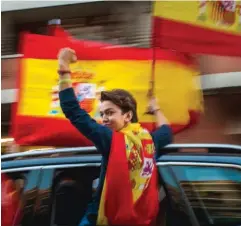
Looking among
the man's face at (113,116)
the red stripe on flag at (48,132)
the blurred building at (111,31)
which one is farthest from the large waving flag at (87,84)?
the blurred building at (111,31)

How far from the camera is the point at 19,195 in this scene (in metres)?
3.58

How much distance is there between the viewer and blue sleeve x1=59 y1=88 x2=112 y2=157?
3.09m

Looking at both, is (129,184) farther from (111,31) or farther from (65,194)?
(111,31)

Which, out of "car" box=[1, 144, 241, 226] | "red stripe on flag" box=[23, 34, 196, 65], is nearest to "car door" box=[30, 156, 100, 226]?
"car" box=[1, 144, 241, 226]

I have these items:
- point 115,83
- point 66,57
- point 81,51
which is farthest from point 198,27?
point 66,57

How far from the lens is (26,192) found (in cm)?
355

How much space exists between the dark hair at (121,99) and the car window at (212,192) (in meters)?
0.40

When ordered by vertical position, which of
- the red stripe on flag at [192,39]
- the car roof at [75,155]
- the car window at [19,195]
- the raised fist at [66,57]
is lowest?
the car window at [19,195]

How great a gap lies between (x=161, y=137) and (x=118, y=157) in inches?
18.8

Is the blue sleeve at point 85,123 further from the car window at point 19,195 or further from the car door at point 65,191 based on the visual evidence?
the car window at point 19,195

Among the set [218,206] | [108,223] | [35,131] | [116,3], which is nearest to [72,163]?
[35,131]

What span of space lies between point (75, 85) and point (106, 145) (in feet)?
2.13

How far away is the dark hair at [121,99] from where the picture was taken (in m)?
3.29

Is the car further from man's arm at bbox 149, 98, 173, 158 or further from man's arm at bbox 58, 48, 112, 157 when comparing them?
man's arm at bbox 58, 48, 112, 157
